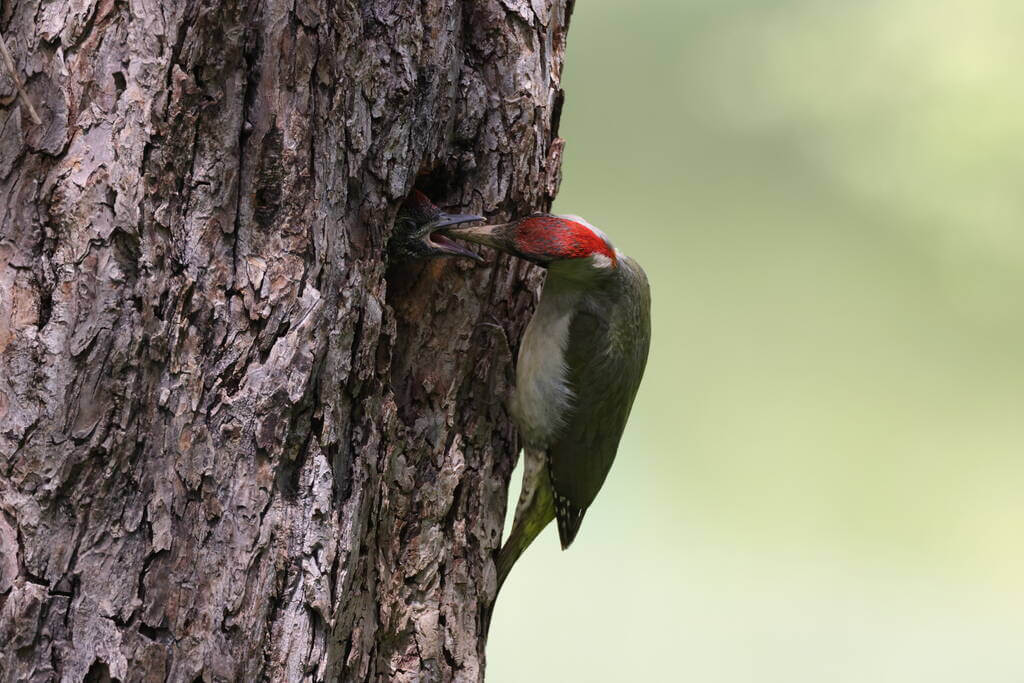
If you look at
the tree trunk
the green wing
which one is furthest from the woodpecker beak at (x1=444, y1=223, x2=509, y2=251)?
the green wing

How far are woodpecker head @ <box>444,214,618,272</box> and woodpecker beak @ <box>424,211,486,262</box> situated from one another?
0.06 ft

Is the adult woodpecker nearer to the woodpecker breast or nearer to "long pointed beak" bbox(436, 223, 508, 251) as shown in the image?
the woodpecker breast

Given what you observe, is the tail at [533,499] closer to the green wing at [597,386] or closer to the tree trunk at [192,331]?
the green wing at [597,386]

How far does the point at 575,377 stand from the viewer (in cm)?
290

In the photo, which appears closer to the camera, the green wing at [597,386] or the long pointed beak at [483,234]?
the long pointed beak at [483,234]

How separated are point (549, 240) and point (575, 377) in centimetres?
55

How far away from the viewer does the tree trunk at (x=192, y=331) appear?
172cm

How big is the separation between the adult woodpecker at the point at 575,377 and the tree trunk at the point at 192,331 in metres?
0.76

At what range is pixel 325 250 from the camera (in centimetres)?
190

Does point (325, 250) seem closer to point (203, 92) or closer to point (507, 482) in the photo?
point (203, 92)

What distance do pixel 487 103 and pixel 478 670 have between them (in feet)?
4.56

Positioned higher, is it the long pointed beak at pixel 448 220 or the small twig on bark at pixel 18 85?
the small twig on bark at pixel 18 85

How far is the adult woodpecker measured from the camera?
271 centimetres

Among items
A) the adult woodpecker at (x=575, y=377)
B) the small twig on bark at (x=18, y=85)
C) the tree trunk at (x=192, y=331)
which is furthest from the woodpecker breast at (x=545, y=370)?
the small twig on bark at (x=18, y=85)
